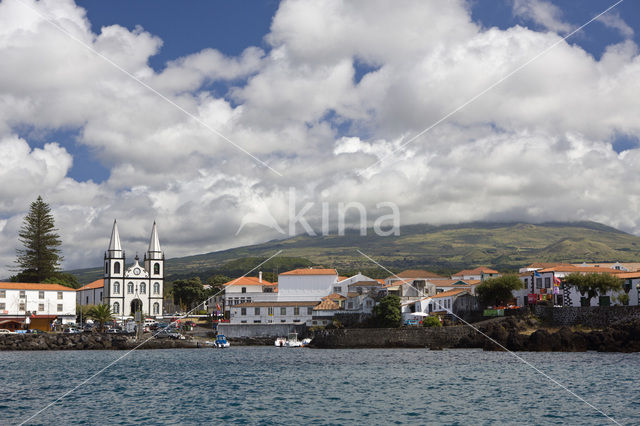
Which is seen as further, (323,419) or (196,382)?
(196,382)

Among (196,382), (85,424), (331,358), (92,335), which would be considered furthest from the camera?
(92,335)

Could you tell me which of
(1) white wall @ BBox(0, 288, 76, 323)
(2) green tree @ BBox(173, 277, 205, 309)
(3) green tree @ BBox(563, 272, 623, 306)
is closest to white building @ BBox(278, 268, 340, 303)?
(1) white wall @ BBox(0, 288, 76, 323)

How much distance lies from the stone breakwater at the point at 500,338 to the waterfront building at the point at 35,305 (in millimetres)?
48744

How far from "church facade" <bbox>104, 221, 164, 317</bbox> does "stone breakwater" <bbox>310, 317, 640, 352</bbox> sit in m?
74.9

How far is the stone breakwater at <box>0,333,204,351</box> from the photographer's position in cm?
8369

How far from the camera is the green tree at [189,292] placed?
471 ft

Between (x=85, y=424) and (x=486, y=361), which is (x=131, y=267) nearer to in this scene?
(x=486, y=361)

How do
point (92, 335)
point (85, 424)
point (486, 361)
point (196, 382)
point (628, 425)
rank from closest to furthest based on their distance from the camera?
point (628, 425), point (85, 424), point (196, 382), point (486, 361), point (92, 335)

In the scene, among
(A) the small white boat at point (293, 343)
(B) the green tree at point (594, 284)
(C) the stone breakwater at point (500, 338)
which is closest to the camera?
(C) the stone breakwater at point (500, 338)

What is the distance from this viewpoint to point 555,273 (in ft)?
268

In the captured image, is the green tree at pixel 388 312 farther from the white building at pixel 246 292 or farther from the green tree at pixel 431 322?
the white building at pixel 246 292

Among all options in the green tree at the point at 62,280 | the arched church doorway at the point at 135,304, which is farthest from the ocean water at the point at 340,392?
the arched church doorway at the point at 135,304

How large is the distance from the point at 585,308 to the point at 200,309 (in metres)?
95.9

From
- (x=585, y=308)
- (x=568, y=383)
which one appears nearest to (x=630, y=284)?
(x=585, y=308)
